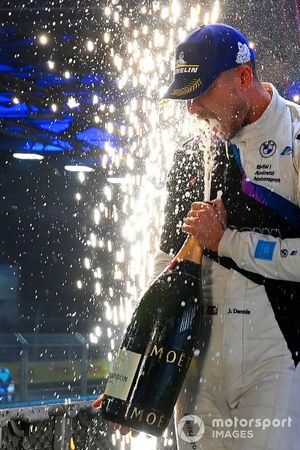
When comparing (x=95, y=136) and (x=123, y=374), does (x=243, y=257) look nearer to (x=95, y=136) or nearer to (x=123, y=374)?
(x=123, y=374)

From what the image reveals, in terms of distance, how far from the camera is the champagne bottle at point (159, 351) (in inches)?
92.9

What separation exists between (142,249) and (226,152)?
4432mm

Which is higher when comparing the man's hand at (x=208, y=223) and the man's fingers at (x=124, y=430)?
the man's hand at (x=208, y=223)

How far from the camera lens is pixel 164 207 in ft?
8.97

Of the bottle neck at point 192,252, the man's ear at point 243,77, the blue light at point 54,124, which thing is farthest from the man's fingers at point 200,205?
the blue light at point 54,124

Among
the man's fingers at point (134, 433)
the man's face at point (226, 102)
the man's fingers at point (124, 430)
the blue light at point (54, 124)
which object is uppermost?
the blue light at point (54, 124)

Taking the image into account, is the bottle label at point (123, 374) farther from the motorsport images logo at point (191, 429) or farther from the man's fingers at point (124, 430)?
the motorsport images logo at point (191, 429)

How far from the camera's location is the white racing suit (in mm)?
2258

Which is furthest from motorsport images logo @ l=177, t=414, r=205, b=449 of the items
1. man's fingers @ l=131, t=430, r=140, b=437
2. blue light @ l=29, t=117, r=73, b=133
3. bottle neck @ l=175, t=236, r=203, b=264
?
blue light @ l=29, t=117, r=73, b=133

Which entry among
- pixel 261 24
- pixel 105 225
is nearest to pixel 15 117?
pixel 105 225

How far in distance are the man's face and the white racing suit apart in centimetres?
5

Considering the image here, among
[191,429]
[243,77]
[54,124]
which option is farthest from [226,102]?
[54,124]

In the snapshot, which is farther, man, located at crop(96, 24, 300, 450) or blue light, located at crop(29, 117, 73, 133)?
blue light, located at crop(29, 117, 73, 133)

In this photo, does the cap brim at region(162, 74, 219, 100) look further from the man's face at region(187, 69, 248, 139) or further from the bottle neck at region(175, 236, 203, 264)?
the bottle neck at region(175, 236, 203, 264)
